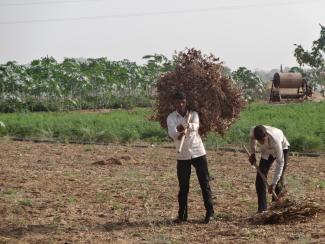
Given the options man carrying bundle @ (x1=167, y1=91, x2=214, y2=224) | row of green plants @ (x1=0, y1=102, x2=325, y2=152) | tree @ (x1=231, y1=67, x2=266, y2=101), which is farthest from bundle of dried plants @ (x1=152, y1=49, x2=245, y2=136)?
tree @ (x1=231, y1=67, x2=266, y2=101)

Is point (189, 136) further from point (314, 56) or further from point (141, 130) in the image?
point (314, 56)

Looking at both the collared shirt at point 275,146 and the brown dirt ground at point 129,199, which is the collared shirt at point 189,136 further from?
the brown dirt ground at point 129,199

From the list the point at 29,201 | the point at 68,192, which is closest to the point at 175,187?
the point at 68,192

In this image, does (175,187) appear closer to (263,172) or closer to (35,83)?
(263,172)

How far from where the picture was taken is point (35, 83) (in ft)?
114

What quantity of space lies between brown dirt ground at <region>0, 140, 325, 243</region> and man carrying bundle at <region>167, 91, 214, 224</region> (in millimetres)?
330

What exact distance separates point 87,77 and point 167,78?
91.8 ft

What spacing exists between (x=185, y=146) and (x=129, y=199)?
7.15 feet

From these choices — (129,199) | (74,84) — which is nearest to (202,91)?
(129,199)

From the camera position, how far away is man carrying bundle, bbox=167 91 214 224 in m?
8.28

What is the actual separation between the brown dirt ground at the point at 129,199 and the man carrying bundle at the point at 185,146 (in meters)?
0.33

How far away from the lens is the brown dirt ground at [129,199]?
7.89 metres

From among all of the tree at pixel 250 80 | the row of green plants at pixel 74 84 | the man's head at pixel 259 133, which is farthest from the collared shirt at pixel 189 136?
the tree at pixel 250 80

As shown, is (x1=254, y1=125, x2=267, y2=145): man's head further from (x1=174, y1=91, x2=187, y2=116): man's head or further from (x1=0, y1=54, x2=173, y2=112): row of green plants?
(x1=0, y1=54, x2=173, y2=112): row of green plants
